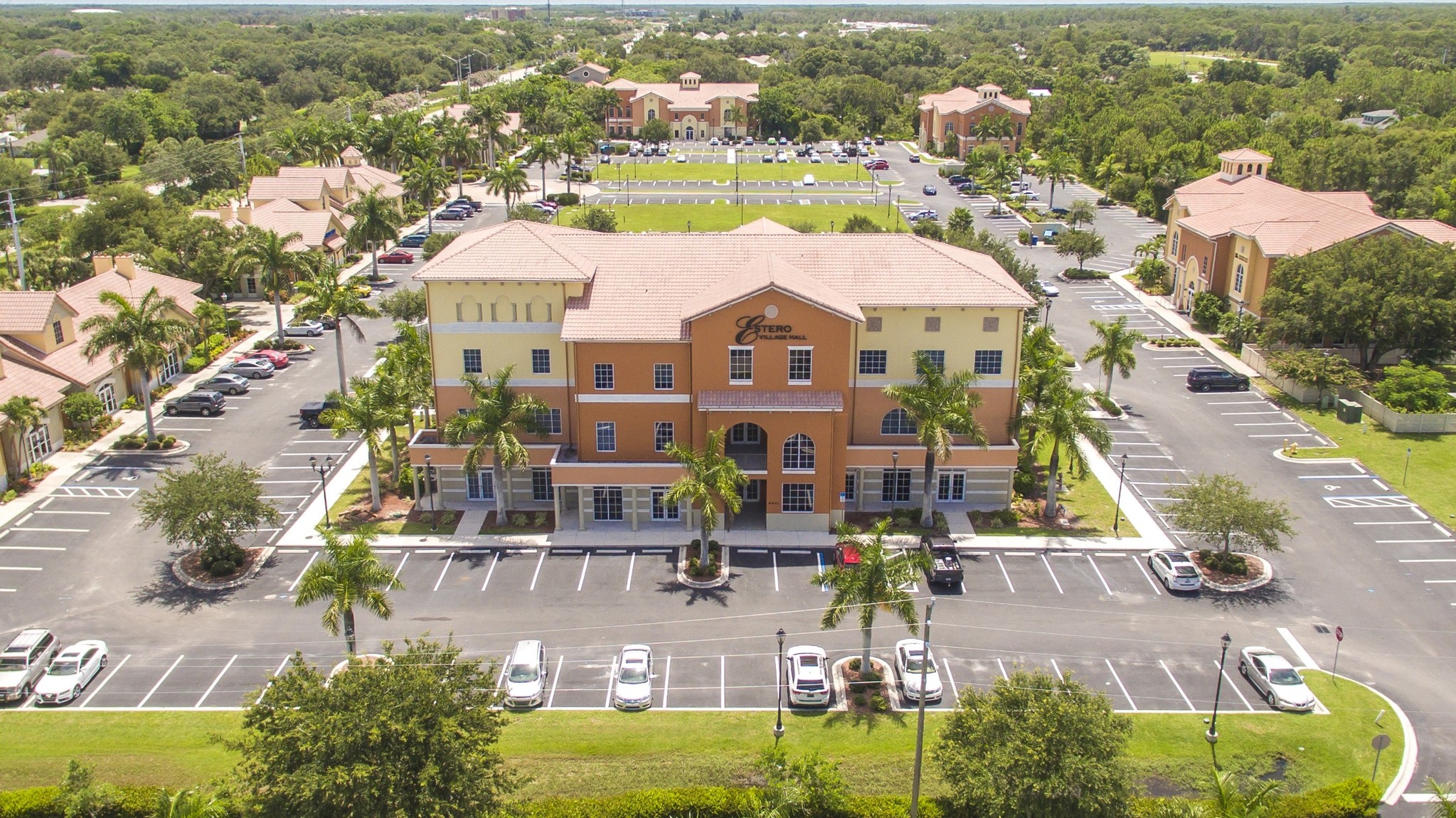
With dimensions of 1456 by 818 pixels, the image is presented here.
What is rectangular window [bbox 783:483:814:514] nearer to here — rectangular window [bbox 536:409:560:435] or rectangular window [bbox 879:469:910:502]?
rectangular window [bbox 879:469:910:502]

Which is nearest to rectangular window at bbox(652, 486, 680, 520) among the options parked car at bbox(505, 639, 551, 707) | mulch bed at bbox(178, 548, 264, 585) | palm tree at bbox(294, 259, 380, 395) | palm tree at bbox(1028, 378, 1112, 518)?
parked car at bbox(505, 639, 551, 707)

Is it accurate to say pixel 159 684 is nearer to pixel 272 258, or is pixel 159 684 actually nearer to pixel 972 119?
pixel 272 258

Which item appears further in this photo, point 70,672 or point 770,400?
point 770,400

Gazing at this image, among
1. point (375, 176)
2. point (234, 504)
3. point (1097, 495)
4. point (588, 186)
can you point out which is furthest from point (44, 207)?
point (1097, 495)

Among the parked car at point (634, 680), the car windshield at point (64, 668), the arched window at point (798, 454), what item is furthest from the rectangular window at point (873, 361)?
the car windshield at point (64, 668)

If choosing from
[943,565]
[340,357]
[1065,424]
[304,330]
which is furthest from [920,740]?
[304,330]

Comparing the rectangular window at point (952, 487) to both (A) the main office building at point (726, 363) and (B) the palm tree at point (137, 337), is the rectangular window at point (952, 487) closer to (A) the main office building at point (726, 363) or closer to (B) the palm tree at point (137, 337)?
(A) the main office building at point (726, 363)

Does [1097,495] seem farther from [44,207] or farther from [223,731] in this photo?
[44,207]
